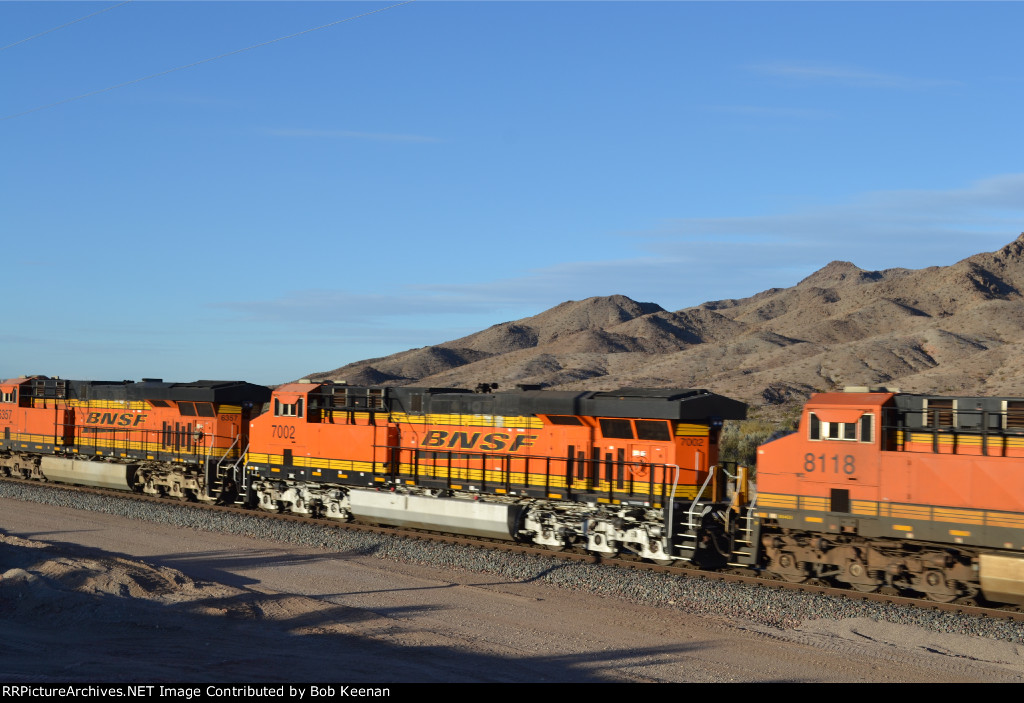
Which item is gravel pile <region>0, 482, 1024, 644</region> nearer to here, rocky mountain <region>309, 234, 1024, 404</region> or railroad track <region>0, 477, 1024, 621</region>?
railroad track <region>0, 477, 1024, 621</region>

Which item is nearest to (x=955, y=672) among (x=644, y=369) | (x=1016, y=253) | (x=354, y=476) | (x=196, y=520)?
(x=354, y=476)

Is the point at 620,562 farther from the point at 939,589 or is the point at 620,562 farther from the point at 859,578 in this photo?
the point at 939,589

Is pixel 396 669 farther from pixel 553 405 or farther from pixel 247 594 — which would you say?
pixel 553 405

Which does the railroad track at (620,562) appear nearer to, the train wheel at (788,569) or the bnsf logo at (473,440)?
the train wheel at (788,569)

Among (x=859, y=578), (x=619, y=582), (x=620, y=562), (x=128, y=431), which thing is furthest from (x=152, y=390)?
(x=859, y=578)

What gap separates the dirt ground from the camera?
10.7m

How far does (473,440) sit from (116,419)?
16768 millimetres

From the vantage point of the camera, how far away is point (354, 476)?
2406 cm

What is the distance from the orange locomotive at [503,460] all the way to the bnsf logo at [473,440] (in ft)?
0.09

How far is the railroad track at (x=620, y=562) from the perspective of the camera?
15.2m

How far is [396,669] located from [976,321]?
100860 mm

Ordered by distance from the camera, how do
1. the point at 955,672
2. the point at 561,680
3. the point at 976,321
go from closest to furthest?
the point at 561,680 → the point at 955,672 → the point at 976,321

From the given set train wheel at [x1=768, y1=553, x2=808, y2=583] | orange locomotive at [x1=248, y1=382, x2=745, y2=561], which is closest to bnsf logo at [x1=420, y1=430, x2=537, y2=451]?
orange locomotive at [x1=248, y1=382, x2=745, y2=561]

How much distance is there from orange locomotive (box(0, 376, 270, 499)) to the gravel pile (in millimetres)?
3115
